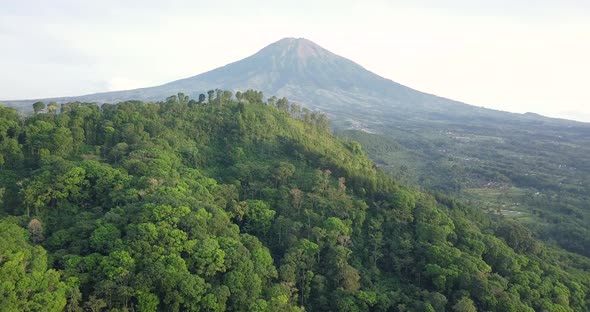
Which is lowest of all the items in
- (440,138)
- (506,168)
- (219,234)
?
(506,168)

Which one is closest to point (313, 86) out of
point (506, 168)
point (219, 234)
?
point (506, 168)

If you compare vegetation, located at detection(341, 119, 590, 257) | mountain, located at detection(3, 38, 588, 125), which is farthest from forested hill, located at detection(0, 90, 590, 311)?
mountain, located at detection(3, 38, 588, 125)

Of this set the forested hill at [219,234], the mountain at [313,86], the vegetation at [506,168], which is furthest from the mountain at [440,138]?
the forested hill at [219,234]

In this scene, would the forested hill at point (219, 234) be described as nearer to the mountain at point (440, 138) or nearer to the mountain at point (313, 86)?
the mountain at point (440, 138)

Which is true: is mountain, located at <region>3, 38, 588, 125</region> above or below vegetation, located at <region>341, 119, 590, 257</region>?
above

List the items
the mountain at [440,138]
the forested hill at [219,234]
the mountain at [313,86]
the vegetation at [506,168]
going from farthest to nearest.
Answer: the mountain at [313,86]
the mountain at [440,138]
the vegetation at [506,168]
the forested hill at [219,234]

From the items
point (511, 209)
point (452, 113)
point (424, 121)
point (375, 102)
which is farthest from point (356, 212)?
point (452, 113)

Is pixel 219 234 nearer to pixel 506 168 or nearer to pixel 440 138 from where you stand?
pixel 506 168

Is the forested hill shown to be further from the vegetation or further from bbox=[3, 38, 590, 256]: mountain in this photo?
bbox=[3, 38, 590, 256]: mountain

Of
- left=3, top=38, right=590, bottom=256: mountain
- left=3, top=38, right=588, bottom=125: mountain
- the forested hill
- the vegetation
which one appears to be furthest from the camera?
left=3, top=38, right=588, bottom=125: mountain

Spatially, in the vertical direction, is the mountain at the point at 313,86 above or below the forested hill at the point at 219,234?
above
